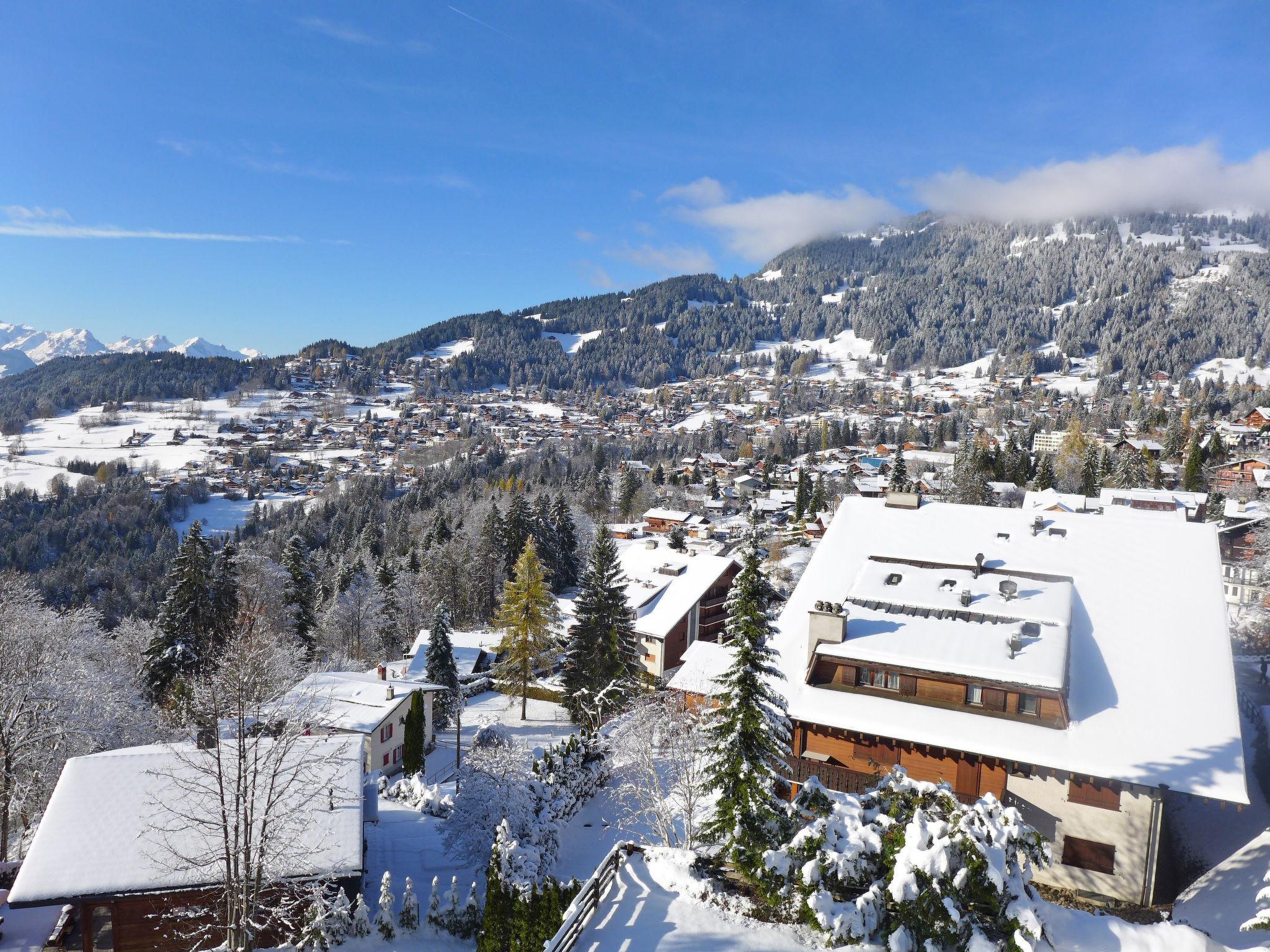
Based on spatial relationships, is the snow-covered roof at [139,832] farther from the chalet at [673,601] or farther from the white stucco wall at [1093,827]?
the chalet at [673,601]

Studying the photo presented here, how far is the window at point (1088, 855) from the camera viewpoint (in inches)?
623

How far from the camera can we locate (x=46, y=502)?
150625 millimetres

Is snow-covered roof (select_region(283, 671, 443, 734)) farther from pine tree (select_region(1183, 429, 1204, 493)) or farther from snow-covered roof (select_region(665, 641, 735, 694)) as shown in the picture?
pine tree (select_region(1183, 429, 1204, 493))

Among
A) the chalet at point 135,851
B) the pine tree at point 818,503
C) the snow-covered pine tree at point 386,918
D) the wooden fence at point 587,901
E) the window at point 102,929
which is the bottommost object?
the window at point 102,929

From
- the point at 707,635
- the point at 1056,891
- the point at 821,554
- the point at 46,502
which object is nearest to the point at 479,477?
the point at 46,502

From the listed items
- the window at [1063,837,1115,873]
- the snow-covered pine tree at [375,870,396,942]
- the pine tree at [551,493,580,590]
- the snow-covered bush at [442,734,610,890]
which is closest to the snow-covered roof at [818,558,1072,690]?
the window at [1063,837,1115,873]

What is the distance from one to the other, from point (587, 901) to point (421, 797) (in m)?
16.8

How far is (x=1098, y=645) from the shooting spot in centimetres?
1923

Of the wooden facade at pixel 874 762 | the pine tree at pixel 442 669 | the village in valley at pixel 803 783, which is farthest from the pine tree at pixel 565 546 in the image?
the wooden facade at pixel 874 762

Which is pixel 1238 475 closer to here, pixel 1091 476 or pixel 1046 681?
pixel 1091 476

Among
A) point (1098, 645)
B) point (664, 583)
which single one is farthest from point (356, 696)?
point (1098, 645)

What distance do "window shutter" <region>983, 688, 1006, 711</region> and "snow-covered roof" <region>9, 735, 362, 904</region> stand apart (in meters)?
16.7

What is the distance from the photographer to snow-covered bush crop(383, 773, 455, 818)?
943 inches

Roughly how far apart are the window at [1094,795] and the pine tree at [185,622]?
4141cm
